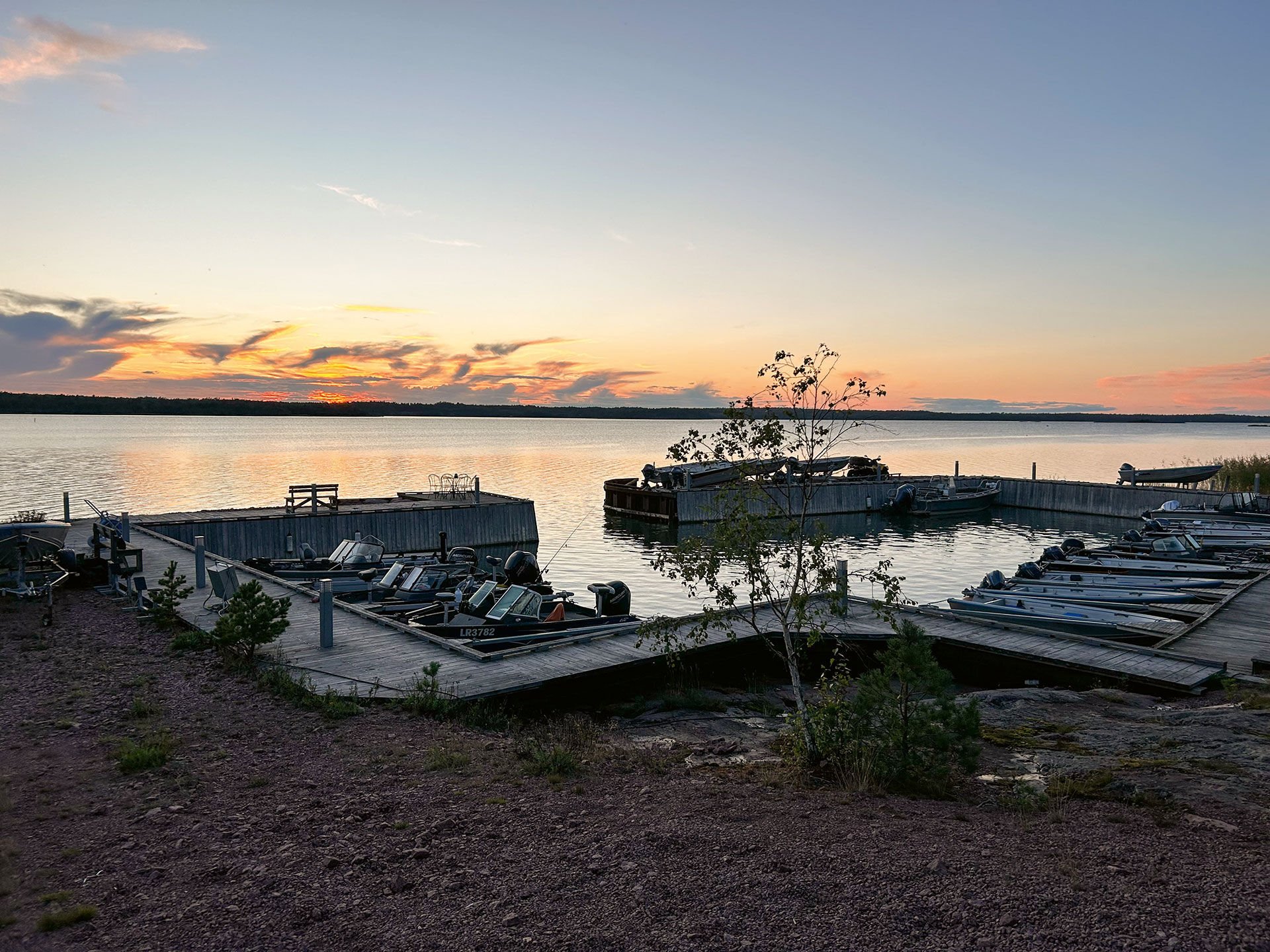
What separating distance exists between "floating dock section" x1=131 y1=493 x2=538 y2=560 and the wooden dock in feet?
53.4

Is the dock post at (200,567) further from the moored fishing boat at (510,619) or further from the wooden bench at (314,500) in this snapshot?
the wooden bench at (314,500)

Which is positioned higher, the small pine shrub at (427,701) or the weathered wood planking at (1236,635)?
the small pine shrub at (427,701)

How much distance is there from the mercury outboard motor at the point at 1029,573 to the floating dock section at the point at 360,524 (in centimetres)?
2430

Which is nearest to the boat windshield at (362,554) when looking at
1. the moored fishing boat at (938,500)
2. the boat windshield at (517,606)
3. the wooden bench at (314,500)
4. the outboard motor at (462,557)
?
the outboard motor at (462,557)

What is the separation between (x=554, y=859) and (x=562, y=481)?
249 ft

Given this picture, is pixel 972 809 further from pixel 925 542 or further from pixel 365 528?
pixel 925 542

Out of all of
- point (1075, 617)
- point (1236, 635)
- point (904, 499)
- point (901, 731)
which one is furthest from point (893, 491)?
point (901, 731)

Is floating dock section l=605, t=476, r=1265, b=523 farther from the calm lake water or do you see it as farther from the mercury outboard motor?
the mercury outboard motor

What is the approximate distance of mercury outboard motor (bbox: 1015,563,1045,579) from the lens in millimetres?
24000

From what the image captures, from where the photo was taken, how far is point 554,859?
6270 mm

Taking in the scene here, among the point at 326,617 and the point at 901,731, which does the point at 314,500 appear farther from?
the point at 901,731

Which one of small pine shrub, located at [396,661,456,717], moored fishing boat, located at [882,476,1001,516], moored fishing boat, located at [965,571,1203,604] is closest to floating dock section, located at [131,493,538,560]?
small pine shrub, located at [396,661,456,717]

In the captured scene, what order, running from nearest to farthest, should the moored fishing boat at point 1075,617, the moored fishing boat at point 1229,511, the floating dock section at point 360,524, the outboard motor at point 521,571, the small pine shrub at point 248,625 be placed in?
1. the small pine shrub at point 248,625
2. the moored fishing boat at point 1075,617
3. the outboard motor at point 521,571
4. the floating dock section at point 360,524
5. the moored fishing boat at point 1229,511

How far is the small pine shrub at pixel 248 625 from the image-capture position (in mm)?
12680
